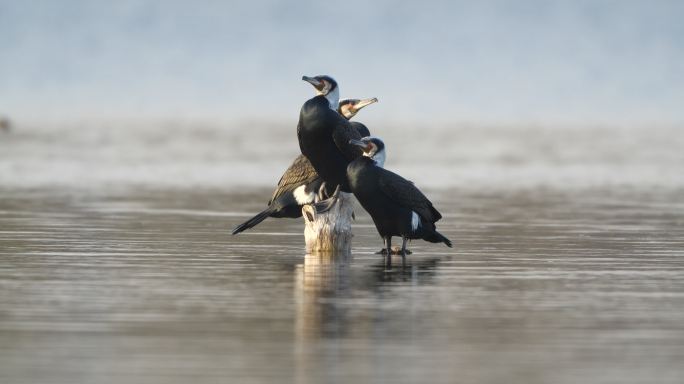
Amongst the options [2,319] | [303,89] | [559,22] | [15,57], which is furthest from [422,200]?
[559,22]

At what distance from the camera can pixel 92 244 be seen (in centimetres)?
1733

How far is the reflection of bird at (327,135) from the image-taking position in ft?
53.8

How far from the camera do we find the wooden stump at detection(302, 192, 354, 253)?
54.7ft

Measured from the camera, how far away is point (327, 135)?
16.4 meters

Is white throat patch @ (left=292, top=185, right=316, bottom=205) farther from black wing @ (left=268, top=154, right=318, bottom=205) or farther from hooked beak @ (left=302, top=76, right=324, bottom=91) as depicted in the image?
hooked beak @ (left=302, top=76, right=324, bottom=91)

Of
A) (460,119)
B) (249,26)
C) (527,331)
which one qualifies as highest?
(249,26)

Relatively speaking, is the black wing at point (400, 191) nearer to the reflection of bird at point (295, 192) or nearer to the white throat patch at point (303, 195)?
the reflection of bird at point (295, 192)

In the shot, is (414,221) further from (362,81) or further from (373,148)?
(362,81)

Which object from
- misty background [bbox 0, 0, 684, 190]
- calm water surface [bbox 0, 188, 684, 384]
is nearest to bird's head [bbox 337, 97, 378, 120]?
calm water surface [bbox 0, 188, 684, 384]

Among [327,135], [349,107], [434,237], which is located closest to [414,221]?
[434,237]

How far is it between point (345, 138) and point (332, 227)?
81 centimetres

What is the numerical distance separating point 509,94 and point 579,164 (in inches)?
3544

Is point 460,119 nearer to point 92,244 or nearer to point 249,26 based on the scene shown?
point 249,26

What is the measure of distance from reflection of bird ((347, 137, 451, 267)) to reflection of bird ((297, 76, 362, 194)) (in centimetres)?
34
